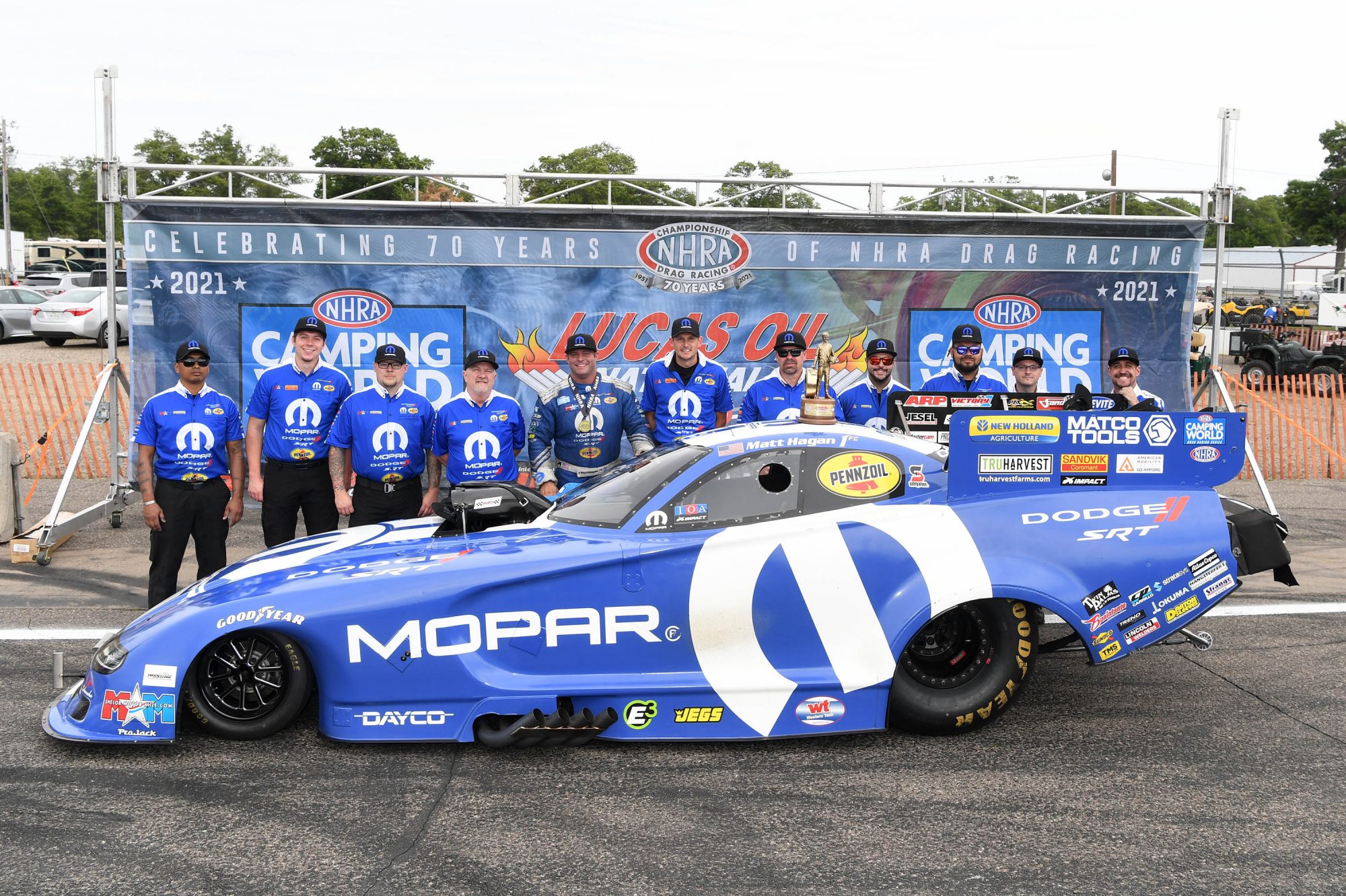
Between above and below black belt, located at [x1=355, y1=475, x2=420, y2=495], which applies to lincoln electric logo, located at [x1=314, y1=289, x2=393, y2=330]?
above

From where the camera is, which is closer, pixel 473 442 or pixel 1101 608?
pixel 1101 608

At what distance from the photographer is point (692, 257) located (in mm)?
9711

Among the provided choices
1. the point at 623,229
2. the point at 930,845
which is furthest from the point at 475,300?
the point at 930,845

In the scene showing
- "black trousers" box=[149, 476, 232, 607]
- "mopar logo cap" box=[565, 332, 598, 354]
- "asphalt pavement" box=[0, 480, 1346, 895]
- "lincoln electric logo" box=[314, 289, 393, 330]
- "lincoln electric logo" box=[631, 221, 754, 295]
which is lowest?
"asphalt pavement" box=[0, 480, 1346, 895]

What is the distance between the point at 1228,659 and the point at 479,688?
168 inches

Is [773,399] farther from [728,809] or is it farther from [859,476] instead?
[728,809]

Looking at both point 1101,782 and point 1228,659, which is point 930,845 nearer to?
point 1101,782

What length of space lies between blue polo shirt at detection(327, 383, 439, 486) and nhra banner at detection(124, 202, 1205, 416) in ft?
8.61

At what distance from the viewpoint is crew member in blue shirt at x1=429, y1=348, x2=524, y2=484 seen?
6.98 meters

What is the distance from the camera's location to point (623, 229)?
31.6ft

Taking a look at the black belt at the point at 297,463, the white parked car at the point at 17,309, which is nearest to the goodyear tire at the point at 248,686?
the black belt at the point at 297,463

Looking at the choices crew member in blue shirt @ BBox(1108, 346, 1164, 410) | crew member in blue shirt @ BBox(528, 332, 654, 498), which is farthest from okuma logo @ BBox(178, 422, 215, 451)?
crew member in blue shirt @ BBox(1108, 346, 1164, 410)

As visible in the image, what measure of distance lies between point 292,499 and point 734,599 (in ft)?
11.4

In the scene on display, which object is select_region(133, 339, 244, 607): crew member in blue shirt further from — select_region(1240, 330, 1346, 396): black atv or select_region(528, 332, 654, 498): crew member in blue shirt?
select_region(1240, 330, 1346, 396): black atv
